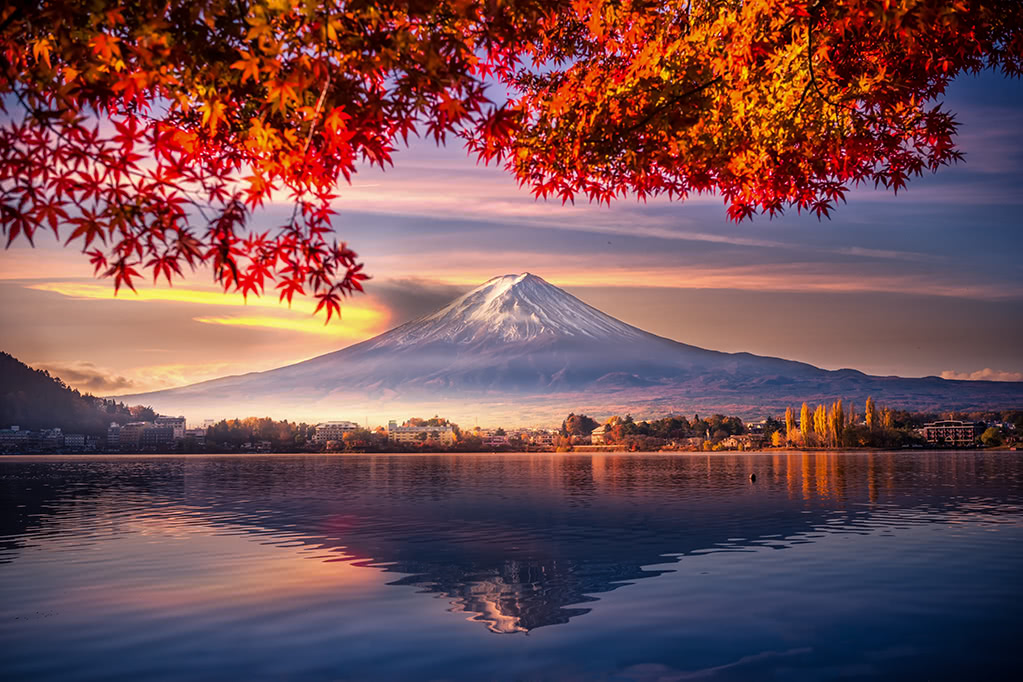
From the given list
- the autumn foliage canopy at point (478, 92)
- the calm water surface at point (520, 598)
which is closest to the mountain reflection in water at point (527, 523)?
the calm water surface at point (520, 598)

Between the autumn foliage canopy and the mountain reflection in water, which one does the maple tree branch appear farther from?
the mountain reflection in water

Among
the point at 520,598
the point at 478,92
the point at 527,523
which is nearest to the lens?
the point at 478,92

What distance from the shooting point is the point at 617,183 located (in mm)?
10266

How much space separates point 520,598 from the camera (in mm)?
15891

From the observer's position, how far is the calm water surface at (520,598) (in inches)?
440

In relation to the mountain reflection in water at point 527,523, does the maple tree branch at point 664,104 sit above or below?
above

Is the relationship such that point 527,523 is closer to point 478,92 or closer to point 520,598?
point 520,598

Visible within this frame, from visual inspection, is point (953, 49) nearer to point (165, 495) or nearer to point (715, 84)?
point (715, 84)

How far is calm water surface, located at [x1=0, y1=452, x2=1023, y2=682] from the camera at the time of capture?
440 inches

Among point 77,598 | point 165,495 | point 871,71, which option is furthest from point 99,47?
point 165,495

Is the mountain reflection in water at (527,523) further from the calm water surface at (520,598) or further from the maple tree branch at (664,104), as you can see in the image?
the maple tree branch at (664,104)

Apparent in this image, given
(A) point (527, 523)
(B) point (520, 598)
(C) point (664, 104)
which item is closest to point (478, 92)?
(C) point (664, 104)

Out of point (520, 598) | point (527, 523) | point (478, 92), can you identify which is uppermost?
point (478, 92)

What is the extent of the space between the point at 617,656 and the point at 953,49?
8.80 meters
